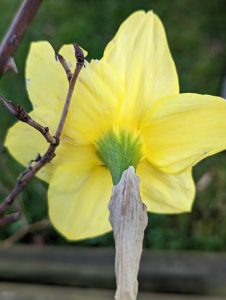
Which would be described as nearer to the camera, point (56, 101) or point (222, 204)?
point (56, 101)

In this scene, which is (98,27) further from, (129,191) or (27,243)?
(129,191)

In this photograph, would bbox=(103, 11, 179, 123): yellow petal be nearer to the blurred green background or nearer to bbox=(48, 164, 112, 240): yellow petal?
bbox=(48, 164, 112, 240): yellow petal

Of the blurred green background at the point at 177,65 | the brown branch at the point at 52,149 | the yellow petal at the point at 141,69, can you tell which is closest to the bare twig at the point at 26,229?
the blurred green background at the point at 177,65

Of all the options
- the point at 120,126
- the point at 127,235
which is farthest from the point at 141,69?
the point at 127,235

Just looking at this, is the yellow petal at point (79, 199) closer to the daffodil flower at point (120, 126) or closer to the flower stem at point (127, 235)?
the daffodil flower at point (120, 126)

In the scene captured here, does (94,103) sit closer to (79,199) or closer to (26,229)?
(79,199)

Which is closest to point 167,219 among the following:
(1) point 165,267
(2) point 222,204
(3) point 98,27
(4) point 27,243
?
(2) point 222,204

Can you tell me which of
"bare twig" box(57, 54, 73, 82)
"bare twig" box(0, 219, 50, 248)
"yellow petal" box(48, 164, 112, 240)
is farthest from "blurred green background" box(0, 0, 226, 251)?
"bare twig" box(57, 54, 73, 82)
